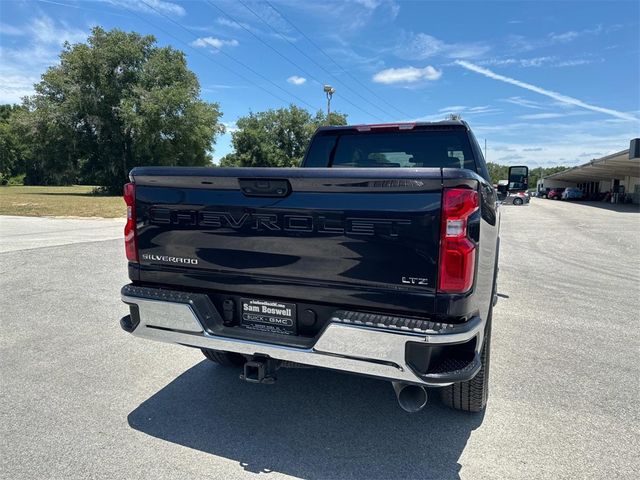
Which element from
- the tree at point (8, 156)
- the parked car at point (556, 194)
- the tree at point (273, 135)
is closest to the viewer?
the tree at point (273, 135)

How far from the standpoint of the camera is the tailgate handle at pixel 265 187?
271cm

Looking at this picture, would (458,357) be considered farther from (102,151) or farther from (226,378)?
(102,151)

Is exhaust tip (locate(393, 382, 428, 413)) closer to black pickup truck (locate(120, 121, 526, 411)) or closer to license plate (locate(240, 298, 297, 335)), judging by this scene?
black pickup truck (locate(120, 121, 526, 411))

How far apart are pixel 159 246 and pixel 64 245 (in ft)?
31.1

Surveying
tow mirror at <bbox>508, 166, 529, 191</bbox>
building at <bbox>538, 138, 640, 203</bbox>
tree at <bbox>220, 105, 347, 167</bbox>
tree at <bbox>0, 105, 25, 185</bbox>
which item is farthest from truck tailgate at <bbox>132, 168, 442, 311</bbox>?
Result: tree at <bbox>0, 105, 25, 185</bbox>

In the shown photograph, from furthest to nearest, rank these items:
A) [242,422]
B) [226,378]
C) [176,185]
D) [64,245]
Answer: [64,245]
[226,378]
[242,422]
[176,185]

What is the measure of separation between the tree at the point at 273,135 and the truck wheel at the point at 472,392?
187ft

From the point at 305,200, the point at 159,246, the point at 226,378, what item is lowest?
the point at 226,378

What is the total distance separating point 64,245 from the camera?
11047mm

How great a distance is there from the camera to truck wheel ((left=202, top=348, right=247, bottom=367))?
12.8 feet

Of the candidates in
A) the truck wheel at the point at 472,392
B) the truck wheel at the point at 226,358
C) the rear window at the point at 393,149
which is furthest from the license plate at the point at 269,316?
the rear window at the point at 393,149

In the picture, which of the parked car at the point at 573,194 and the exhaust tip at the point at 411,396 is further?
the parked car at the point at 573,194

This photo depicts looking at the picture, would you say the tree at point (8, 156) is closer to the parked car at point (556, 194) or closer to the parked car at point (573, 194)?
the parked car at point (573, 194)

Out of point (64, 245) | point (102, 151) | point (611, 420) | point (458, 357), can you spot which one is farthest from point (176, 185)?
point (102, 151)
